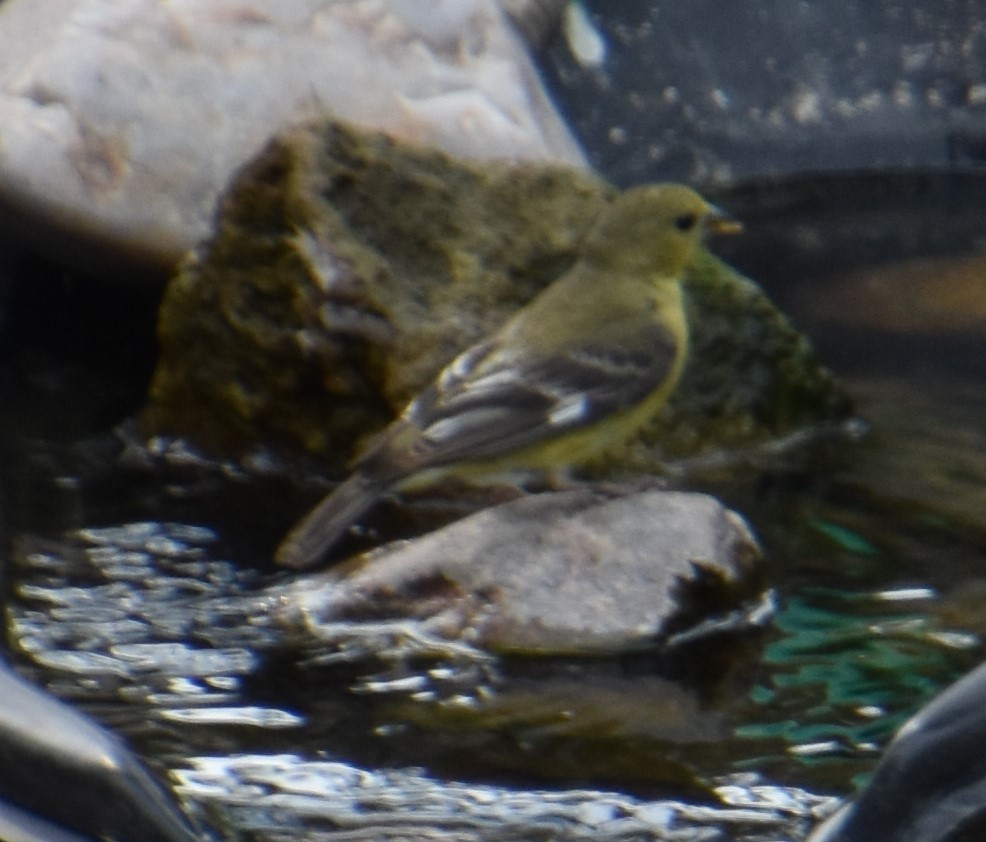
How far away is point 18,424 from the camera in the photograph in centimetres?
629

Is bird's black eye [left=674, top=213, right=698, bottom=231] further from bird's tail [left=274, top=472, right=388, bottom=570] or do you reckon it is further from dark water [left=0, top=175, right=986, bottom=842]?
bird's tail [left=274, top=472, right=388, bottom=570]

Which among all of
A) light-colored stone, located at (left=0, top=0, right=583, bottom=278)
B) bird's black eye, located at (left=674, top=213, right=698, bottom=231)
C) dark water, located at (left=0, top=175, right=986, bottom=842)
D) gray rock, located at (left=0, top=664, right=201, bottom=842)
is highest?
light-colored stone, located at (left=0, top=0, right=583, bottom=278)

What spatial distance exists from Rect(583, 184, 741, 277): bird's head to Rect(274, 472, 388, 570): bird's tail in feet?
4.10

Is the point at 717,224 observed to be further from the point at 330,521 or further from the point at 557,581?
the point at 330,521

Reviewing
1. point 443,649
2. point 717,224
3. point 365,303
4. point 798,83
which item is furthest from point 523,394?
point 798,83

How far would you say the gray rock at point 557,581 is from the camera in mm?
4754

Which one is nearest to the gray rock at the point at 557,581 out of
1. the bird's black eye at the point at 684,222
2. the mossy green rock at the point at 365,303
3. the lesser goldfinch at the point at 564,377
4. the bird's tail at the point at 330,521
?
the bird's tail at the point at 330,521

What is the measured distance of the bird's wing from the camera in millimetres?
5184

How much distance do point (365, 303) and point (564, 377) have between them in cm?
83

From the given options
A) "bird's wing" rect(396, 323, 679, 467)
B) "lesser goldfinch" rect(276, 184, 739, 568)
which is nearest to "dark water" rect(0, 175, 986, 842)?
"lesser goldfinch" rect(276, 184, 739, 568)

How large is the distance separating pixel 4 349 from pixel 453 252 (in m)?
1.88

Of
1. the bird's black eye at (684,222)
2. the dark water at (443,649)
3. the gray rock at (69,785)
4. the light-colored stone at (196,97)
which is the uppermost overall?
the light-colored stone at (196,97)

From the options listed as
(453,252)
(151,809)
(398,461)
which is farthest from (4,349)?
(151,809)

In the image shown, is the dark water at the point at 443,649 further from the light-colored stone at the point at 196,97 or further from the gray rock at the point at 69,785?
the light-colored stone at the point at 196,97
